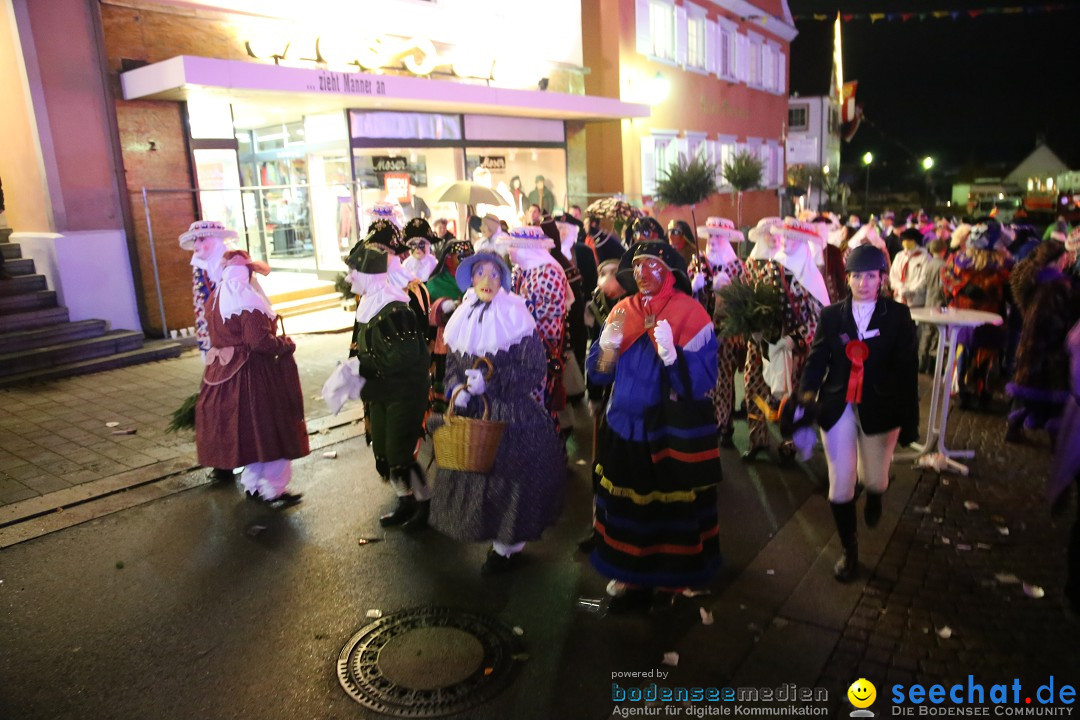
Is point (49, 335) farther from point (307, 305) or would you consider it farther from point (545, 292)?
point (545, 292)

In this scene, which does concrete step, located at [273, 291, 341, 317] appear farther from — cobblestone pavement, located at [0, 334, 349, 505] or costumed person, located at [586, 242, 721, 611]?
costumed person, located at [586, 242, 721, 611]

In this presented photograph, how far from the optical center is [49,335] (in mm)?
10641

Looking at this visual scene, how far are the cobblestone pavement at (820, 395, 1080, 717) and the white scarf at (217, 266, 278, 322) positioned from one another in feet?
14.6

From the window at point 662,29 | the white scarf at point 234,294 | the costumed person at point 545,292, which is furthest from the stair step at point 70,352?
the window at point 662,29


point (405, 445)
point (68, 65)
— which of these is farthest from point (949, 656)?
point (68, 65)

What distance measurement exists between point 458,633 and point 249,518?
243 centimetres

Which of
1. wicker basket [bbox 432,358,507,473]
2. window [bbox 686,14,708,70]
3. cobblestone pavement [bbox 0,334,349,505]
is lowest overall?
cobblestone pavement [bbox 0,334,349,505]

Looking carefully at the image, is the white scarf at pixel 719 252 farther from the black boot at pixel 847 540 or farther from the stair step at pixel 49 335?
the stair step at pixel 49 335

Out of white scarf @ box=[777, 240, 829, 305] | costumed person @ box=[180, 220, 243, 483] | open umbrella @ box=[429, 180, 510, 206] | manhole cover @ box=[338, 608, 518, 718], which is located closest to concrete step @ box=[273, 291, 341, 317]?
open umbrella @ box=[429, 180, 510, 206]

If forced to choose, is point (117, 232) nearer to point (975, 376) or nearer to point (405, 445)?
point (405, 445)

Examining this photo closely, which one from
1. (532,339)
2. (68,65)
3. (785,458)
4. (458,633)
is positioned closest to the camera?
(458,633)

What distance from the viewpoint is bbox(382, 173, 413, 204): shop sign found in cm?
1500

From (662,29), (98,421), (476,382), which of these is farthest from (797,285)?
(662,29)

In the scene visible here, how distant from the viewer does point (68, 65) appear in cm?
1082
